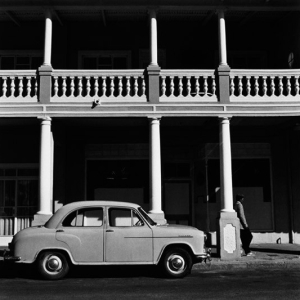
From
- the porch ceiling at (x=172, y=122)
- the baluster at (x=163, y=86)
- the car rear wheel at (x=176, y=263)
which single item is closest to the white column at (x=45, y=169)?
the porch ceiling at (x=172, y=122)

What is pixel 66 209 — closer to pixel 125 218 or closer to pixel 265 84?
pixel 125 218

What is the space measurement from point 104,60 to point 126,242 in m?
8.60

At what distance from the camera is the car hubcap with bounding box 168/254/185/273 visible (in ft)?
32.9

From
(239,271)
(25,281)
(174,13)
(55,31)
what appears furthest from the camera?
(55,31)

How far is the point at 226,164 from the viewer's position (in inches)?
534

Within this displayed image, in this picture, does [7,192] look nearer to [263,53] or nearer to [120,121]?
[120,121]

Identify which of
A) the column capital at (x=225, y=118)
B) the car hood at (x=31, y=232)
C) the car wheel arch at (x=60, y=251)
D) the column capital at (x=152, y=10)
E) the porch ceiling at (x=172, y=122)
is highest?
the column capital at (x=152, y=10)

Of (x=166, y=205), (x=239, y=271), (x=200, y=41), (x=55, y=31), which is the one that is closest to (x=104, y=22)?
(x=55, y=31)

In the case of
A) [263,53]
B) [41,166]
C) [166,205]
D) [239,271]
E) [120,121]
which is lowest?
[239,271]

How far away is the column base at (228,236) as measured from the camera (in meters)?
12.8

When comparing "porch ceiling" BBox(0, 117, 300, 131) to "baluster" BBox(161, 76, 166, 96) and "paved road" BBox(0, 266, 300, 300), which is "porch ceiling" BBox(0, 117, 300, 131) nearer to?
"baluster" BBox(161, 76, 166, 96)

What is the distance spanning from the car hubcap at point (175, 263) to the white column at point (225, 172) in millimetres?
3635

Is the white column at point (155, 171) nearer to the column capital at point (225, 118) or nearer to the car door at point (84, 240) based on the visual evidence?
the column capital at point (225, 118)

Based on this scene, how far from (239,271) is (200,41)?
8.72 metres
